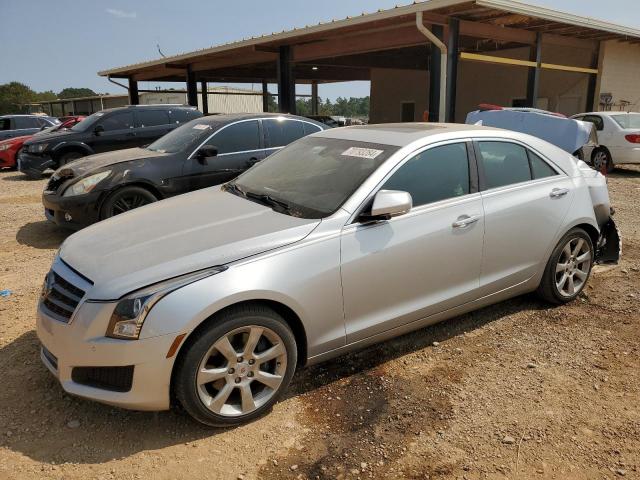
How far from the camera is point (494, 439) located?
2.72 metres

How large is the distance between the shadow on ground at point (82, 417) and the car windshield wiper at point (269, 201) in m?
1.09

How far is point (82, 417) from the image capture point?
2.89m

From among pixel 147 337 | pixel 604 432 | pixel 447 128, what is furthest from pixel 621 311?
pixel 147 337

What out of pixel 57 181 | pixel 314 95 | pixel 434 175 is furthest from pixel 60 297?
pixel 314 95

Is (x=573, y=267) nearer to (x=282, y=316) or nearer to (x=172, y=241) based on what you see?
(x=282, y=316)

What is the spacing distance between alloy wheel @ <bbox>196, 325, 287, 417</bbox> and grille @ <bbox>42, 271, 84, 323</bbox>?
76cm

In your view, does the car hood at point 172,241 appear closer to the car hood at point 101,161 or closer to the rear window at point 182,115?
the car hood at point 101,161

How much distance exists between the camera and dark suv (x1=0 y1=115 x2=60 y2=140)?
1631cm

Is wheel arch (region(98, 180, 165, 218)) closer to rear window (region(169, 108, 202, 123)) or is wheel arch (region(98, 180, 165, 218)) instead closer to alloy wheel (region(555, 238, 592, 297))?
alloy wheel (region(555, 238, 592, 297))

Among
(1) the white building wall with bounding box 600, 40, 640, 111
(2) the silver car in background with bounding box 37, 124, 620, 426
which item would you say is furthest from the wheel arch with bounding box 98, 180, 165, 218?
(1) the white building wall with bounding box 600, 40, 640, 111

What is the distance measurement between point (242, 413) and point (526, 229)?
2495 millimetres

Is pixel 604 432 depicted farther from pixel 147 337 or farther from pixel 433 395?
pixel 147 337

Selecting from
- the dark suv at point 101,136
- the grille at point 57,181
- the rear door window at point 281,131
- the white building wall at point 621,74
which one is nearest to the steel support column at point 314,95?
the white building wall at point 621,74

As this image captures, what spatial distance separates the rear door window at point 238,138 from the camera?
682 centimetres
